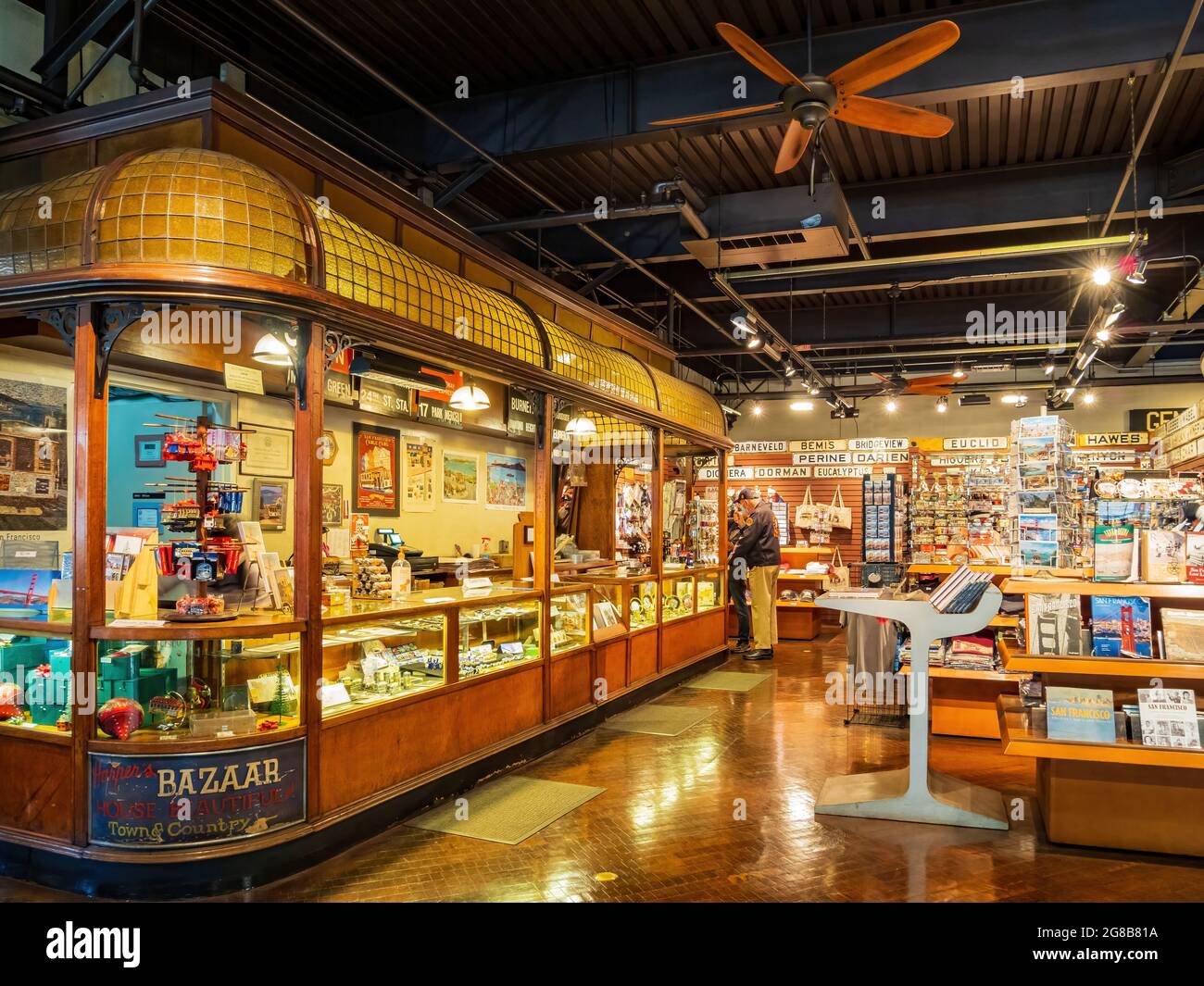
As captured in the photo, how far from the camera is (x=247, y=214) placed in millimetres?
3939

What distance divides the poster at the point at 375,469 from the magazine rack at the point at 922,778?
5140 millimetres

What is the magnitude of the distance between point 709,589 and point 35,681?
754 centimetres

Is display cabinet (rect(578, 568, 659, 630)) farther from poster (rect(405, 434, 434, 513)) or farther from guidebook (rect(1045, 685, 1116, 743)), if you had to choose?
guidebook (rect(1045, 685, 1116, 743))

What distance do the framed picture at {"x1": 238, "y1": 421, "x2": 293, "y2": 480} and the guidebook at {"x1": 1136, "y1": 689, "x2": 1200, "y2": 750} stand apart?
258 inches

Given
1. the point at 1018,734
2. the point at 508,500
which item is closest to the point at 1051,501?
the point at 1018,734

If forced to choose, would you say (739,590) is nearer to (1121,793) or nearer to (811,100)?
(1121,793)

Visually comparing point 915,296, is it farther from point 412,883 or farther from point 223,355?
point 412,883

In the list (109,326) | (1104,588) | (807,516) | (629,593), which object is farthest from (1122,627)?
(807,516)

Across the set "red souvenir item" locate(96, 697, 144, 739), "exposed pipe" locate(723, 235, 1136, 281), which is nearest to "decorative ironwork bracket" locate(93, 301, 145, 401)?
"red souvenir item" locate(96, 697, 144, 739)

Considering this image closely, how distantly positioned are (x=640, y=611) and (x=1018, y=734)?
4277 mm

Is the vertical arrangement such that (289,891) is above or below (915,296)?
below

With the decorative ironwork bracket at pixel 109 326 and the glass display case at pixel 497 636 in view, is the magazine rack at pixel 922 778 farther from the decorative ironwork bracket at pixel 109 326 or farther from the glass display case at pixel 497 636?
the decorative ironwork bracket at pixel 109 326

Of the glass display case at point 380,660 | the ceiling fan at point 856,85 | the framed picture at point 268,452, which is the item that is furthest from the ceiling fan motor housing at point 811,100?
the framed picture at point 268,452

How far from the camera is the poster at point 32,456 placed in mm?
5238
